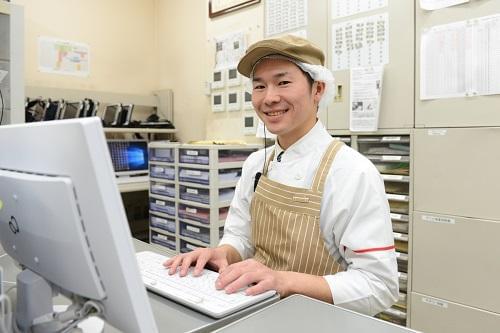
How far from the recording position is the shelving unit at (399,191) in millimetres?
2055

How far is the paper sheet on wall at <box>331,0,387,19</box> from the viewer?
214 centimetres

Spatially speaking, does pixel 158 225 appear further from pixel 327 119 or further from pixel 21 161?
pixel 21 161

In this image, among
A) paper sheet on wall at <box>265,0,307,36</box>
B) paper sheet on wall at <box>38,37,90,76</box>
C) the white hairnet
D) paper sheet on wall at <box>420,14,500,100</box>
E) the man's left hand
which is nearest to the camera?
the man's left hand

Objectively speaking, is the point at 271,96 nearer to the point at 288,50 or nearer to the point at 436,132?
the point at 288,50

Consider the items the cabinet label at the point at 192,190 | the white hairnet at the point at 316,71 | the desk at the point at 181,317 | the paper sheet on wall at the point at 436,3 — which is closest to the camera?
the desk at the point at 181,317

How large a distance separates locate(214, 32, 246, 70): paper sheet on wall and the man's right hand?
7.77ft

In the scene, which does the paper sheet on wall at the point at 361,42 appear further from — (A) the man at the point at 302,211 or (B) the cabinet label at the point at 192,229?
(B) the cabinet label at the point at 192,229

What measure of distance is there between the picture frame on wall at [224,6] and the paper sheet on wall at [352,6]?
978mm

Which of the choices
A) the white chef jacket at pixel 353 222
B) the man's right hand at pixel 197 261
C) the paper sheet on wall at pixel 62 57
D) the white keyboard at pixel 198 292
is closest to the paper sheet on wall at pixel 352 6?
the white chef jacket at pixel 353 222

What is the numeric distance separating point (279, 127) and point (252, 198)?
0.26 meters

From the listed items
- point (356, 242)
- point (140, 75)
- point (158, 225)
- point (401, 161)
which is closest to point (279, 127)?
point (356, 242)

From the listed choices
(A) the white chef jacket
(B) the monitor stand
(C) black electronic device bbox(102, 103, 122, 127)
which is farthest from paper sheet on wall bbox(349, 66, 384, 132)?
(C) black electronic device bbox(102, 103, 122, 127)

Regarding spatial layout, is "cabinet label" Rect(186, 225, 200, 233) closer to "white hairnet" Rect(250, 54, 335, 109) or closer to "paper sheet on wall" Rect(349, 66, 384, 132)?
"paper sheet on wall" Rect(349, 66, 384, 132)

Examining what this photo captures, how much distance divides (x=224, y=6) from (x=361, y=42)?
61.9 inches
